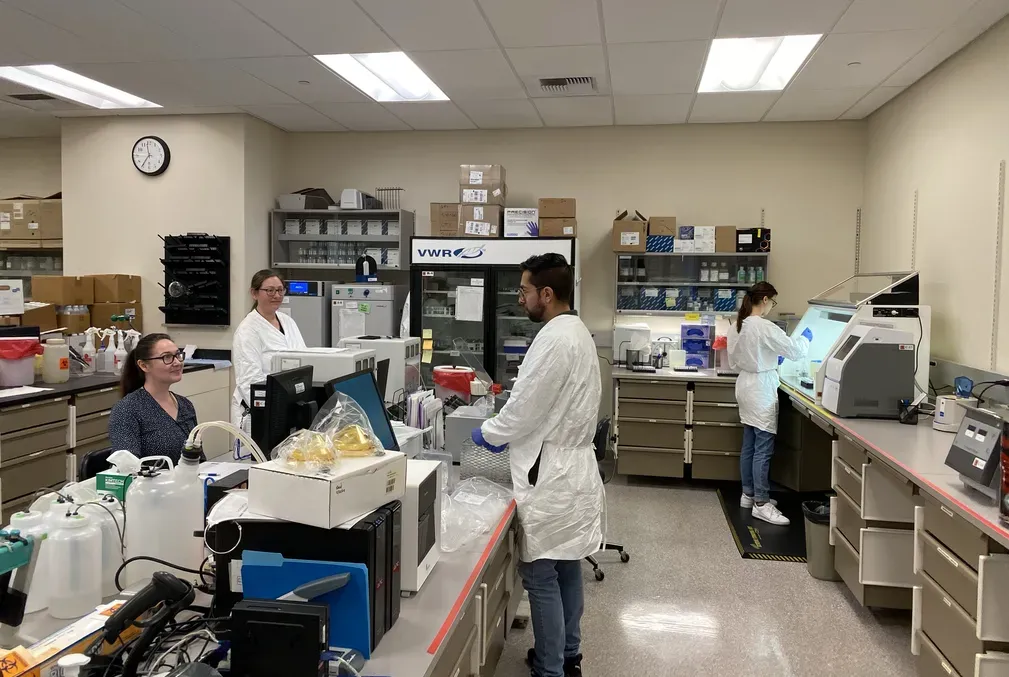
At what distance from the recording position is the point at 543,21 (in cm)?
367

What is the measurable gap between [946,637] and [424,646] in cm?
199

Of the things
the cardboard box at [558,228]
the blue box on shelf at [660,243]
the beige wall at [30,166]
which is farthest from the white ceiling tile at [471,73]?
the beige wall at [30,166]

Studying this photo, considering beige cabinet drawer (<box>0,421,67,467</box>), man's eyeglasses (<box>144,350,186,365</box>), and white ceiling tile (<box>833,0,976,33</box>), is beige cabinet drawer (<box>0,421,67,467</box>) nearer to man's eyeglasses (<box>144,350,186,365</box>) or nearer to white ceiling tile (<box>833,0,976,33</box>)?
man's eyeglasses (<box>144,350,186,365</box>)

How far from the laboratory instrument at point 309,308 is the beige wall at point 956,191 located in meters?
4.63

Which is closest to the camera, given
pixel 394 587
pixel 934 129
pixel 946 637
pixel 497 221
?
pixel 394 587

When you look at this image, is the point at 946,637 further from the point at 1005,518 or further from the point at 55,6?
the point at 55,6

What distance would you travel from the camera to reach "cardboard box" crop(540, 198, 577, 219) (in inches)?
221

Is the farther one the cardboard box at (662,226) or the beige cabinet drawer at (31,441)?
the cardboard box at (662,226)

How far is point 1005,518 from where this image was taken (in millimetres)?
2004

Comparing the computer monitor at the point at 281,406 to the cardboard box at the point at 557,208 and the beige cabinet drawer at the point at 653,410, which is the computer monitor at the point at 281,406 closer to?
the beige cabinet drawer at the point at 653,410

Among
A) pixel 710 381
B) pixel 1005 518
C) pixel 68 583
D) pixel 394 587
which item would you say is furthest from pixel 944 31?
pixel 68 583

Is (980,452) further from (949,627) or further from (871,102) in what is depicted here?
(871,102)

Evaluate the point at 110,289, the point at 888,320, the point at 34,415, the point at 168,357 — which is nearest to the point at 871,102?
the point at 888,320

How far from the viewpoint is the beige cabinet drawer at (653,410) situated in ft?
16.7
